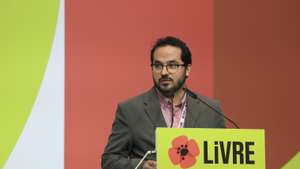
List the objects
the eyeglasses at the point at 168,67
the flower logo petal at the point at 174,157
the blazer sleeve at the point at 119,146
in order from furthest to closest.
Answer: the eyeglasses at the point at 168,67
the blazer sleeve at the point at 119,146
the flower logo petal at the point at 174,157

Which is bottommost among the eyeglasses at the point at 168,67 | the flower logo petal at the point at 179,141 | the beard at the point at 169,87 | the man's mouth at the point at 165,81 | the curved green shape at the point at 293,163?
the curved green shape at the point at 293,163

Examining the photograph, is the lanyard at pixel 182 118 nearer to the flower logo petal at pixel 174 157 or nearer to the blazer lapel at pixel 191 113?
the blazer lapel at pixel 191 113

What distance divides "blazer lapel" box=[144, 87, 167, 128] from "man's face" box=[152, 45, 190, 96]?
0.21 feet

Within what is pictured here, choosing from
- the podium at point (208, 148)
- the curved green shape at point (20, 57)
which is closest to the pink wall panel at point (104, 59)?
the curved green shape at point (20, 57)

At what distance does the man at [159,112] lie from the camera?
250cm

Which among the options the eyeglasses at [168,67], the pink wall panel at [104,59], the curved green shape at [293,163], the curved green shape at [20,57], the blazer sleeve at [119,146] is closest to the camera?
the blazer sleeve at [119,146]

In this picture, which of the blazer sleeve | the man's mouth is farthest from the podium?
the man's mouth

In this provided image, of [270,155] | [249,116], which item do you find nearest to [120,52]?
[249,116]

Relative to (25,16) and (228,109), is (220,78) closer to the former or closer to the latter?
(228,109)

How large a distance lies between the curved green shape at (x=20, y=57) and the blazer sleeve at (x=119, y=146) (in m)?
0.71

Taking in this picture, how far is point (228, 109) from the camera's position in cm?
343

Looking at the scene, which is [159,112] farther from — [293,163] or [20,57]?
[293,163]

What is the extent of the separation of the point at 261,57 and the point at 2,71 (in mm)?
1561

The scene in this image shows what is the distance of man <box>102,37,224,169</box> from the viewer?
250 cm
